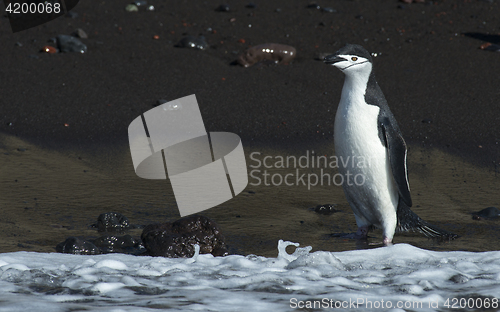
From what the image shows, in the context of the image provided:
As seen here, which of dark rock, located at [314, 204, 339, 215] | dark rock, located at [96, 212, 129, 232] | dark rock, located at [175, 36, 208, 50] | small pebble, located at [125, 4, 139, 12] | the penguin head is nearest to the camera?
the penguin head

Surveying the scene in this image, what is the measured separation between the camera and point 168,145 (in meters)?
5.88

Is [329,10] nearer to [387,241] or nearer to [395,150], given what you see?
[395,150]

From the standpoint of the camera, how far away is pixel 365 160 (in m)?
3.88

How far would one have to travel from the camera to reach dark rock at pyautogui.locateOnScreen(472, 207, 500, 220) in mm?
4324

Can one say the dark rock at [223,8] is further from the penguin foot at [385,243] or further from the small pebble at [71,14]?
the penguin foot at [385,243]

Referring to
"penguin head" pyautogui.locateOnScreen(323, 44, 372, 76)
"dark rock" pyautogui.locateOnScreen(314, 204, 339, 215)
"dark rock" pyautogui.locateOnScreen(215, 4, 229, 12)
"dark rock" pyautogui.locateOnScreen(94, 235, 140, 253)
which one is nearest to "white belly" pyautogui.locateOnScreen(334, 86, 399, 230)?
"penguin head" pyautogui.locateOnScreen(323, 44, 372, 76)

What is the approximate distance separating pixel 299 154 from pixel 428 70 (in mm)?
2906

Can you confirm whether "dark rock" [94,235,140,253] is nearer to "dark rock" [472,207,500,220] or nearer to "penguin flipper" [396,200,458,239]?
"penguin flipper" [396,200,458,239]

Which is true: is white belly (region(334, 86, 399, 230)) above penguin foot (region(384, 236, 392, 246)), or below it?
above

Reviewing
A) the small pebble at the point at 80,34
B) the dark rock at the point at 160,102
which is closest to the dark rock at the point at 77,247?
the dark rock at the point at 160,102

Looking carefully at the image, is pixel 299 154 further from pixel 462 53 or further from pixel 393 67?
pixel 462 53

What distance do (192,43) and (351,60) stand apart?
15.2 ft

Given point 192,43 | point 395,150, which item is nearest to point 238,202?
point 395,150

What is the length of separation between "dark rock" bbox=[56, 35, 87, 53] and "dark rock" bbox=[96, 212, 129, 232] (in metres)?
4.44
